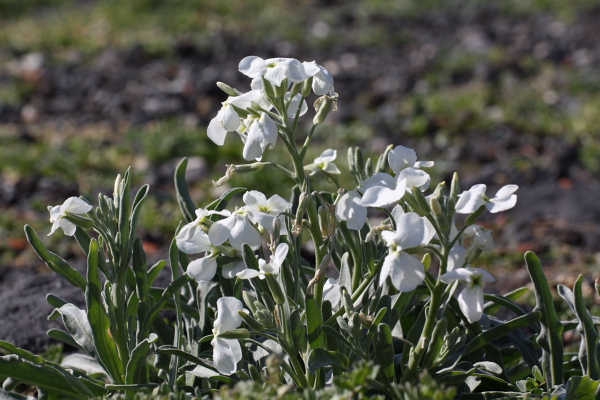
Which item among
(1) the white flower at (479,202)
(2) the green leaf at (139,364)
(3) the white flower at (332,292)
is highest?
(1) the white flower at (479,202)

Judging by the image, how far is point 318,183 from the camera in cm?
439

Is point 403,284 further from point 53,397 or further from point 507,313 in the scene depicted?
point 507,313

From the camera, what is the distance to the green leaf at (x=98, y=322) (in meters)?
1.69

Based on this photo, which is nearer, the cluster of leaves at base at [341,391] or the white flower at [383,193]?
the cluster of leaves at base at [341,391]

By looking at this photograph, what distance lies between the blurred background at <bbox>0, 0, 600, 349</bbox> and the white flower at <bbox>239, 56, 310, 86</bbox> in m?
1.49

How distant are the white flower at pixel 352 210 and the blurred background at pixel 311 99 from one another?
1495 mm

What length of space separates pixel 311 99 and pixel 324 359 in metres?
4.65

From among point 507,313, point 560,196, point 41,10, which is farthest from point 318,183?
point 41,10

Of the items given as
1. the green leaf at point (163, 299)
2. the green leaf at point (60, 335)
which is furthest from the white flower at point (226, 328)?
the green leaf at point (60, 335)

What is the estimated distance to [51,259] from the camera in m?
1.76

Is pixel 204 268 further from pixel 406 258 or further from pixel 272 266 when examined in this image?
pixel 406 258

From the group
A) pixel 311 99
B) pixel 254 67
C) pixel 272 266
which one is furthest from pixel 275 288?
pixel 311 99

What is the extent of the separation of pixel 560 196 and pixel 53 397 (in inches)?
141

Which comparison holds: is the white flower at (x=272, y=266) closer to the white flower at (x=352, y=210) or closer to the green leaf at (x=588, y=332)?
the white flower at (x=352, y=210)
